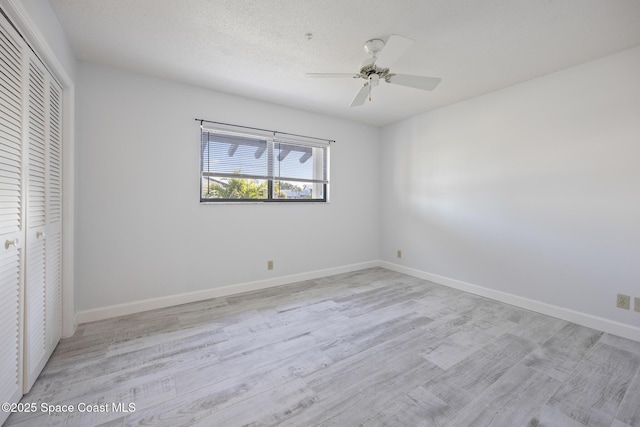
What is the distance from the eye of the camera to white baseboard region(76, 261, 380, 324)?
8.10ft

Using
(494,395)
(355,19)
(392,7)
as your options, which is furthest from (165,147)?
(494,395)

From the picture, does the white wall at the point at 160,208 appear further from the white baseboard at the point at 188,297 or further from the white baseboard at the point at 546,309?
the white baseboard at the point at 546,309

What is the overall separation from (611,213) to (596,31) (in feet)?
4.93

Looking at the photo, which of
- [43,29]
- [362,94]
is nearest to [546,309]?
[362,94]

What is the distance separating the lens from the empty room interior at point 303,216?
149cm

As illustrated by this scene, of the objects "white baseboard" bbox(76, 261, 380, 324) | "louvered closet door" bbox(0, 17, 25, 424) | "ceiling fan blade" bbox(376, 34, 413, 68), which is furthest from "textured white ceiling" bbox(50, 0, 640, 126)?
"white baseboard" bbox(76, 261, 380, 324)

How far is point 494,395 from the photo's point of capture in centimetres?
154

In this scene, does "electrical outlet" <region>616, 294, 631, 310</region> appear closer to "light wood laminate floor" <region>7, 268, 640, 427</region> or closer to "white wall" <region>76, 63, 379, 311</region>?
"light wood laminate floor" <region>7, 268, 640, 427</region>

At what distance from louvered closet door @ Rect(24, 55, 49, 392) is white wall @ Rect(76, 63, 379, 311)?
74cm

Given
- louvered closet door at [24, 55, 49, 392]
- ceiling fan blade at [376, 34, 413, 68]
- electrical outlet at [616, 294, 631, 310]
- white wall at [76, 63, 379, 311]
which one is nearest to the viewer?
louvered closet door at [24, 55, 49, 392]

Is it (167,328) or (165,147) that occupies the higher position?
(165,147)

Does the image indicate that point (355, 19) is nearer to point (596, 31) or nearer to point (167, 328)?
point (596, 31)

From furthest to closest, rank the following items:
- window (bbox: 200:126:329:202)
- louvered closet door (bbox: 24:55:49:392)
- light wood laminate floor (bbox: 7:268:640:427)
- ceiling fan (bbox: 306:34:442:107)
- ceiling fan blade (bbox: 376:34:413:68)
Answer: window (bbox: 200:126:329:202)
ceiling fan (bbox: 306:34:442:107)
ceiling fan blade (bbox: 376:34:413:68)
louvered closet door (bbox: 24:55:49:392)
light wood laminate floor (bbox: 7:268:640:427)

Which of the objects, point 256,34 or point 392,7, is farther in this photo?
point 256,34
